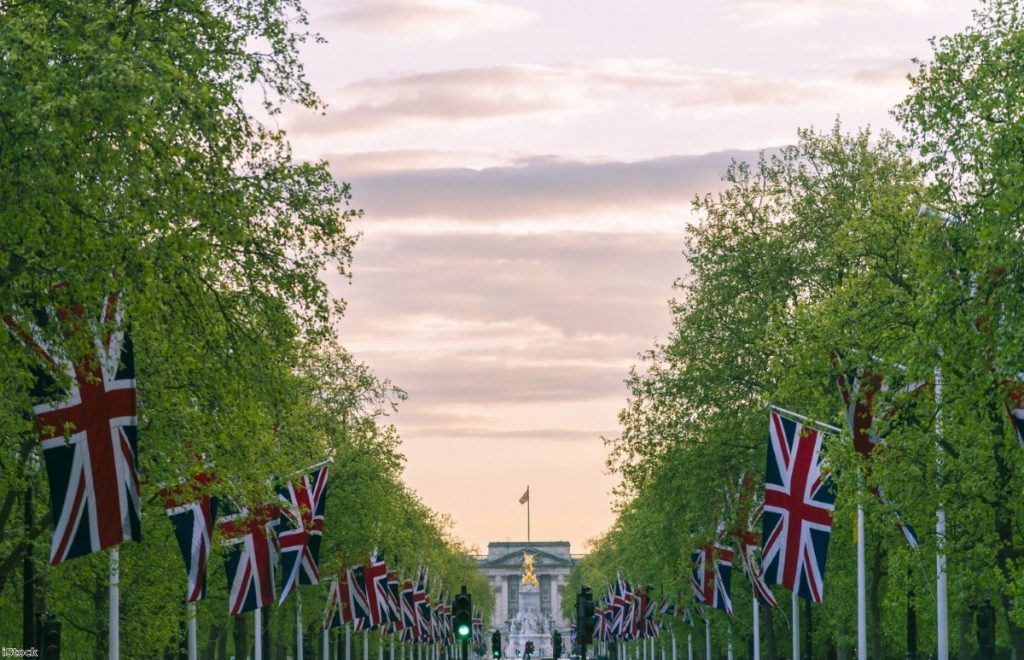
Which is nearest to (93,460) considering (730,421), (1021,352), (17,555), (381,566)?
(17,555)

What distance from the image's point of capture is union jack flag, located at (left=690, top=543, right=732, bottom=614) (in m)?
59.0

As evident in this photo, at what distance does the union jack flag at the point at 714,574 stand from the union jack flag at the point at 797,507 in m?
16.4

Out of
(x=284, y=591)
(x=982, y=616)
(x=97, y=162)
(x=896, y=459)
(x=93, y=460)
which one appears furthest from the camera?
(x=284, y=591)

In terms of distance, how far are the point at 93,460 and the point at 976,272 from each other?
493 inches

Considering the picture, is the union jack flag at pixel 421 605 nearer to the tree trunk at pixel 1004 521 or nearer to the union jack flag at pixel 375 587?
the union jack flag at pixel 375 587

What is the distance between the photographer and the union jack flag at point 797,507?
135 ft

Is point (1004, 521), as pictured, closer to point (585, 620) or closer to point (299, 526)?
point (585, 620)

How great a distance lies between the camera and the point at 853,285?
41719 mm

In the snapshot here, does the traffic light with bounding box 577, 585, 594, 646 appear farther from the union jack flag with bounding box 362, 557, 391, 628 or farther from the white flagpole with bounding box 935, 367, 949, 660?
the union jack flag with bounding box 362, 557, 391, 628

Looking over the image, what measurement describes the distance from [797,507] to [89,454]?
66.0ft

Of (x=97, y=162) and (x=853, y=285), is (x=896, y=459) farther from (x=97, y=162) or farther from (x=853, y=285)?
(x=97, y=162)

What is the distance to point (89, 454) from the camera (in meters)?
25.2

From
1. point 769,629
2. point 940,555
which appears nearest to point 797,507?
point 940,555

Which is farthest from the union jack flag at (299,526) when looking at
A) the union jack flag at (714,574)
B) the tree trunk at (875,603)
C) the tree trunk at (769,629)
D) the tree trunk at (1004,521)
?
the tree trunk at (769,629)
